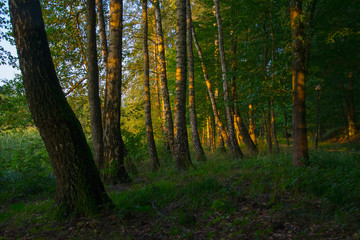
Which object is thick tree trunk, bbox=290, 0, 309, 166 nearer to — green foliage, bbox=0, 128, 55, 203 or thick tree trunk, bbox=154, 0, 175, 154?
thick tree trunk, bbox=154, 0, 175, 154

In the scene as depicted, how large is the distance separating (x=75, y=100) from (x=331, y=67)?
1929 centimetres

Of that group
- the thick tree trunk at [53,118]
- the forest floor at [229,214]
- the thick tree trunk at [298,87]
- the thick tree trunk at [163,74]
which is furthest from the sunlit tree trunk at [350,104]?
the thick tree trunk at [53,118]

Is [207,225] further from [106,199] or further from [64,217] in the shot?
[64,217]

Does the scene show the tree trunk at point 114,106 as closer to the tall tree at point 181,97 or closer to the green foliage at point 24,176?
the tall tree at point 181,97

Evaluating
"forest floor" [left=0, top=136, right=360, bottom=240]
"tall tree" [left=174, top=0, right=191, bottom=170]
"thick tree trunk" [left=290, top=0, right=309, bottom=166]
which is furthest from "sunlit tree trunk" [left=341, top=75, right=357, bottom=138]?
"forest floor" [left=0, top=136, right=360, bottom=240]

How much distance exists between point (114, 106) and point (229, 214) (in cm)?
486

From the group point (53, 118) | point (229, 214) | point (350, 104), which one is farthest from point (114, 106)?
point (350, 104)

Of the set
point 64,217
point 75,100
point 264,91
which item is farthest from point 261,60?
point 64,217

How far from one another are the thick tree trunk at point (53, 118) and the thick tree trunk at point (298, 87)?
4717 millimetres

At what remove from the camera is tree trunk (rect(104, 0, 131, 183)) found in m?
7.35

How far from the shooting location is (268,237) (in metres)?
3.23

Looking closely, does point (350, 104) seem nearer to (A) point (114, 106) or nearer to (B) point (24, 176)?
(A) point (114, 106)

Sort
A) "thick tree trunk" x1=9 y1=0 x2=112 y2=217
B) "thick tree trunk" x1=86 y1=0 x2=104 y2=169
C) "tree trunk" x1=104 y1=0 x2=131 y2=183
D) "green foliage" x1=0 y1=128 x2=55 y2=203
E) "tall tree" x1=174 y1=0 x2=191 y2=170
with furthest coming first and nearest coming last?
"thick tree trunk" x1=86 y1=0 x2=104 y2=169 < "tall tree" x1=174 y1=0 x2=191 y2=170 < "green foliage" x1=0 y1=128 x2=55 y2=203 < "tree trunk" x1=104 y1=0 x2=131 y2=183 < "thick tree trunk" x1=9 y1=0 x2=112 y2=217

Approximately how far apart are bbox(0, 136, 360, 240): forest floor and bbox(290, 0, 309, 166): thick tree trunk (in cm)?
78
